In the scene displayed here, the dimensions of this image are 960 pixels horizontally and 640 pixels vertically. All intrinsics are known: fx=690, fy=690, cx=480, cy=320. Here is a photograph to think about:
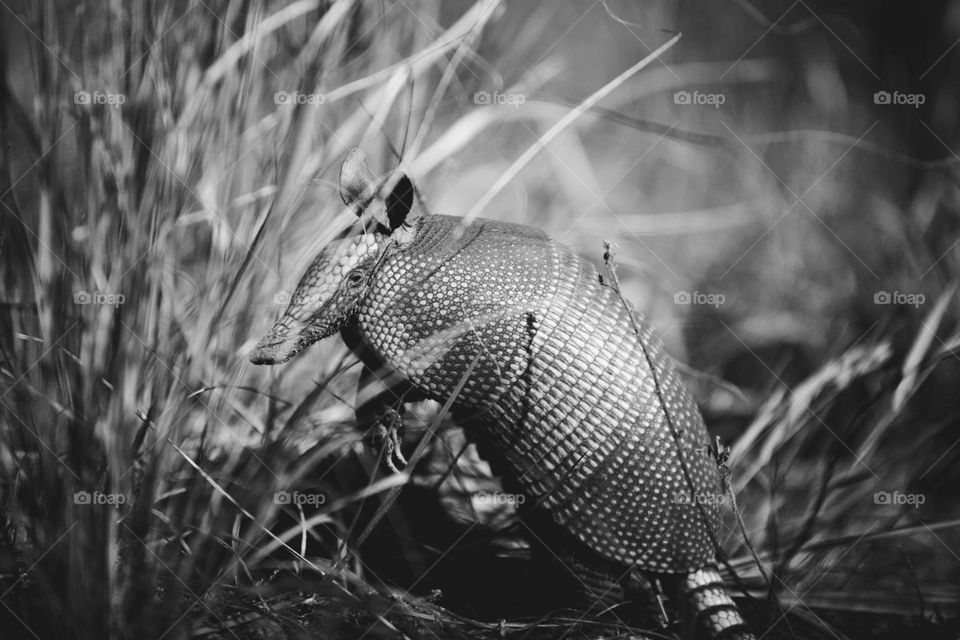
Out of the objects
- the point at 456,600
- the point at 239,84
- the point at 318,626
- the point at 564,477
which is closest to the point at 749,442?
the point at 564,477

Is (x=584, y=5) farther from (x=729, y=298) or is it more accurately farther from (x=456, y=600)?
(x=456, y=600)

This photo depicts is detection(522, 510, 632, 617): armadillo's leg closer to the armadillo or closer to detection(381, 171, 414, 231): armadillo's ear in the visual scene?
the armadillo

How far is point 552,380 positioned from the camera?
2.09 m

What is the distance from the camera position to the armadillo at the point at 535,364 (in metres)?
2.08

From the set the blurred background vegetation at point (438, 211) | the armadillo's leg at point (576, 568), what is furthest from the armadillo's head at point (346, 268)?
the armadillo's leg at point (576, 568)

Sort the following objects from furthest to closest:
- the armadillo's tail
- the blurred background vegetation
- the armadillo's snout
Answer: the armadillo's tail < the armadillo's snout < the blurred background vegetation

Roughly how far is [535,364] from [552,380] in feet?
0.23

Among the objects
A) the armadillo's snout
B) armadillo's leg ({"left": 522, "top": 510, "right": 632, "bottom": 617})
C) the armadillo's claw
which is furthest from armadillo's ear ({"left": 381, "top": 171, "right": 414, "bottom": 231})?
armadillo's leg ({"left": 522, "top": 510, "right": 632, "bottom": 617})

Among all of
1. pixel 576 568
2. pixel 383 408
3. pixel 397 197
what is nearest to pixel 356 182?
pixel 397 197

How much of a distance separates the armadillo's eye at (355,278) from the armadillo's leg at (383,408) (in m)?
0.29

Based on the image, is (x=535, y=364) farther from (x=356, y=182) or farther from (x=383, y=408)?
(x=356, y=182)

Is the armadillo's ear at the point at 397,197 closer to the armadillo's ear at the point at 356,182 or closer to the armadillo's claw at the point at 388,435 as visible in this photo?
the armadillo's ear at the point at 356,182

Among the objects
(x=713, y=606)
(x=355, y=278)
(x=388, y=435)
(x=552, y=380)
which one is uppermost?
(x=355, y=278)

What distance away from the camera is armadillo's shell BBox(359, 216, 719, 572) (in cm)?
208
